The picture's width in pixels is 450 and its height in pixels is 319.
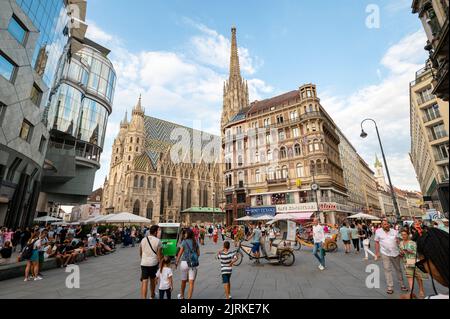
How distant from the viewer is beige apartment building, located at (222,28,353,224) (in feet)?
107

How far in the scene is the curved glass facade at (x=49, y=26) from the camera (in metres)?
20.8

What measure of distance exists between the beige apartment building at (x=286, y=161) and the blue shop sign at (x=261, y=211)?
0.53 feet

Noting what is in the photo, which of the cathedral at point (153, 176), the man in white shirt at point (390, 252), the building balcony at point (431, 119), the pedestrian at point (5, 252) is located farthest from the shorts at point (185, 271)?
the cathedral at point (153, 176)

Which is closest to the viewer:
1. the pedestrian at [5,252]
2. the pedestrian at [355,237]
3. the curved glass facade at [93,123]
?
the pedestrian at [5,252]

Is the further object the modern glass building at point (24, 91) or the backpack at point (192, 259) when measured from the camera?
the modern glass building at point (24, 91)

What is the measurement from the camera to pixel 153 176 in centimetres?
7125

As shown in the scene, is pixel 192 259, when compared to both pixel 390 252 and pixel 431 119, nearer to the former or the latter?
pixel 390 252

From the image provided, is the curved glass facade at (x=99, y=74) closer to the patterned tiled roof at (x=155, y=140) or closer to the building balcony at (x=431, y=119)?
the patterned tiled roof at (x=155, y=140)

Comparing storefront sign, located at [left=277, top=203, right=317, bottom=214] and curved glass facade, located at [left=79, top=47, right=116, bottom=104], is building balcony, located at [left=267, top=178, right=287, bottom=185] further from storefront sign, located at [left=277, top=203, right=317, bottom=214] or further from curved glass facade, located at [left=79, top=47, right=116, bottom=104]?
curved glass facade, located at [left=79, top=47, right=116, bottom=104]

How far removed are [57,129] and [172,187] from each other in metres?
44.3

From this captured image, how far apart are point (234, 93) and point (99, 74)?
1627 inches

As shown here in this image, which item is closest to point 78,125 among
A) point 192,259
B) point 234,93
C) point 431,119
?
point 192,259

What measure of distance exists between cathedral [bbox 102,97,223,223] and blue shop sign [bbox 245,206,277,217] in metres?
30.8
